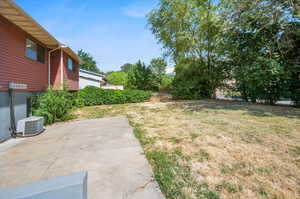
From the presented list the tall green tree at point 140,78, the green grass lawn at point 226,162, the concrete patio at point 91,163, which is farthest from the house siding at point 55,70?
the tall green tree at point 140,78

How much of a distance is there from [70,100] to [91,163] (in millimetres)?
6703

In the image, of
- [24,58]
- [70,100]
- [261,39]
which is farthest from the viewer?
[261,39]

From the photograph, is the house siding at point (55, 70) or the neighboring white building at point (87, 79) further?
the neighboring white building at point (87, 79)

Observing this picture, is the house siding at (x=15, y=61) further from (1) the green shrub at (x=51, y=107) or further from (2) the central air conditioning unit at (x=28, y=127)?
(2) the central air conditioning unit at (x=28, y=127)

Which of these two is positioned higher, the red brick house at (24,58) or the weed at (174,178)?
the red brick house at (24,58)

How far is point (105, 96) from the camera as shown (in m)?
11.4

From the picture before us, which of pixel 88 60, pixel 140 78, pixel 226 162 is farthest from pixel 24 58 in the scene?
pixel 88 60

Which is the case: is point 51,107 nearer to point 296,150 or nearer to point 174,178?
point 174,178

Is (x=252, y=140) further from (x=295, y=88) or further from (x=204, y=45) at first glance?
(x=204, y=45)

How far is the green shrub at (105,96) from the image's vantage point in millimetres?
10765

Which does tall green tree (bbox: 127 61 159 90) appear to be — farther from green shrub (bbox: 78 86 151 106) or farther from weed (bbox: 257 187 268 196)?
weed (bbox: 257 187 268 196)

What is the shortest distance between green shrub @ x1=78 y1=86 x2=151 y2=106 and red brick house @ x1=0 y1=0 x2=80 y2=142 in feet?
9.32

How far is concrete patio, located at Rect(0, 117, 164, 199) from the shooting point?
6.64 ft

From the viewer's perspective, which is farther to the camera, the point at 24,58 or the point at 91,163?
the point at 24,58
